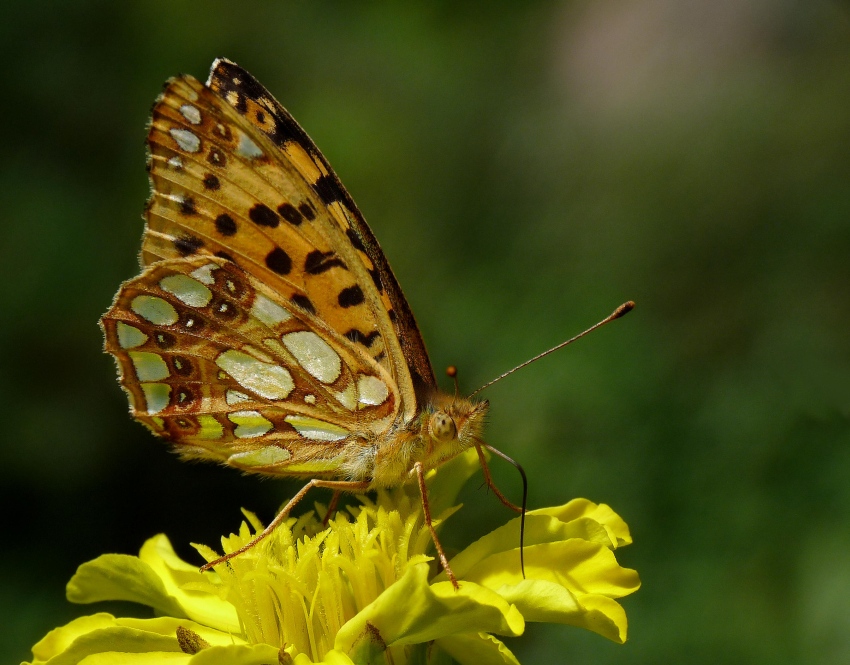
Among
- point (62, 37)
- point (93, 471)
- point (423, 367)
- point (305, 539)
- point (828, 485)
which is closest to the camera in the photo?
point (305, 539)

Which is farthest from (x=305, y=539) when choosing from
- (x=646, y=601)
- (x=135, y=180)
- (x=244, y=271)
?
(x=135, y=180)

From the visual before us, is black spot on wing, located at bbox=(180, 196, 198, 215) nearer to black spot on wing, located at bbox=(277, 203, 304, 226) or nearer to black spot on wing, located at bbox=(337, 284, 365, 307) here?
black spot on wing, located at bbox=(277, 203, 304, 226)

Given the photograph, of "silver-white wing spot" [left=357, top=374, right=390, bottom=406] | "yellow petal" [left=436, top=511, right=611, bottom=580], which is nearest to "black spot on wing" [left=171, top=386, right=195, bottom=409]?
"silver-white wing spot" [left=357, top=374, right=390, bottom=406]

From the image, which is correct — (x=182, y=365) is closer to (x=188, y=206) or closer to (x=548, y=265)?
(x=188, y=206)

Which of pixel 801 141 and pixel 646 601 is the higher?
pixel 801 141

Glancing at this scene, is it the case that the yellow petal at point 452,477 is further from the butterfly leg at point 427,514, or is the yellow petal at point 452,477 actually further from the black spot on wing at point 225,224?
the black spot on wing at point 225,224

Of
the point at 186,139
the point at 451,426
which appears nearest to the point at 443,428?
the point at 451,426

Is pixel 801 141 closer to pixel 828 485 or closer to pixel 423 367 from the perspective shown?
pixel 828 485
